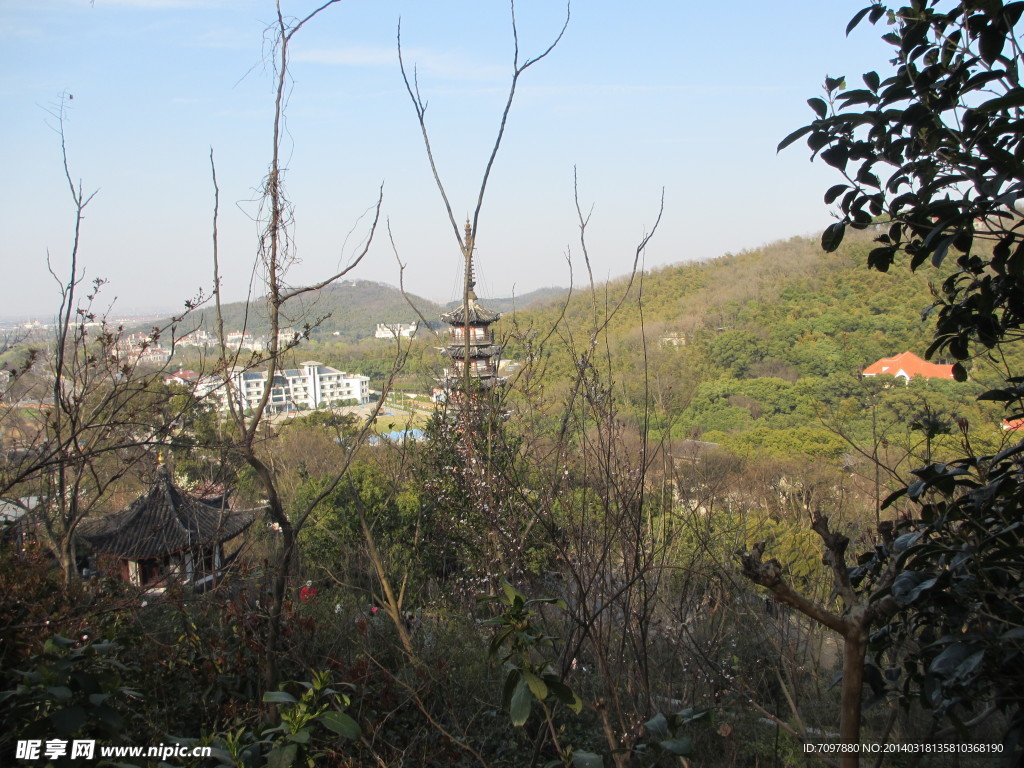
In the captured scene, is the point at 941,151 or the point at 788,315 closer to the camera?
the point at 941,151

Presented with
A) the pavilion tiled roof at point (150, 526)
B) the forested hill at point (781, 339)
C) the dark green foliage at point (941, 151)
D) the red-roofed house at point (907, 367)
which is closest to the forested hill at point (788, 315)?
the forested hill at point (781, 339)

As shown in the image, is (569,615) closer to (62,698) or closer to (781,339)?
(62,698)

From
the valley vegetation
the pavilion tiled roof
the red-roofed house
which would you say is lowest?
the pavilion tiled roof

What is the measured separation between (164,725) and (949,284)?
2.30 m

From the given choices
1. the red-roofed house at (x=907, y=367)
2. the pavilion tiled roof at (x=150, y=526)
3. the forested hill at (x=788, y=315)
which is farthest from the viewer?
the forested hill at (x=788, y=315)

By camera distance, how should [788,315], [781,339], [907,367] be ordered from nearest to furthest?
[907,367]
[781,339]
[788,315]

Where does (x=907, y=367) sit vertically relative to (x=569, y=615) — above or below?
below

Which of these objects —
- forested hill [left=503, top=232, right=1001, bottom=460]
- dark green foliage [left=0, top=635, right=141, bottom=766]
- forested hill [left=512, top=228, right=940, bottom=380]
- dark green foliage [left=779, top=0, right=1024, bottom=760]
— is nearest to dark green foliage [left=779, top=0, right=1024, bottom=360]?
dark green foliage [left=779, top=0, right=1024, bottom=760]

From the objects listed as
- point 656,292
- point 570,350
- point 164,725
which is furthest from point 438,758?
point 656,292

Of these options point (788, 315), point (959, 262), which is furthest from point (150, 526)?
point (788, 315)

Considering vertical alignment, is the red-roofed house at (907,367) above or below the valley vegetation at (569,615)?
below

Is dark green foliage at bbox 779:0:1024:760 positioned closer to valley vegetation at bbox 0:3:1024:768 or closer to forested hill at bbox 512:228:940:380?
valley vegetation at bbox 0:3:1024:768

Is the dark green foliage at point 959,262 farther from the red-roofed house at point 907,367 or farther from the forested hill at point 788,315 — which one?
the red-roofed house at point 907,367

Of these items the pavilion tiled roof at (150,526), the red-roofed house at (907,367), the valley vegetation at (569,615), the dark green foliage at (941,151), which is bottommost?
the pavilion tiled roof at (150,526)
